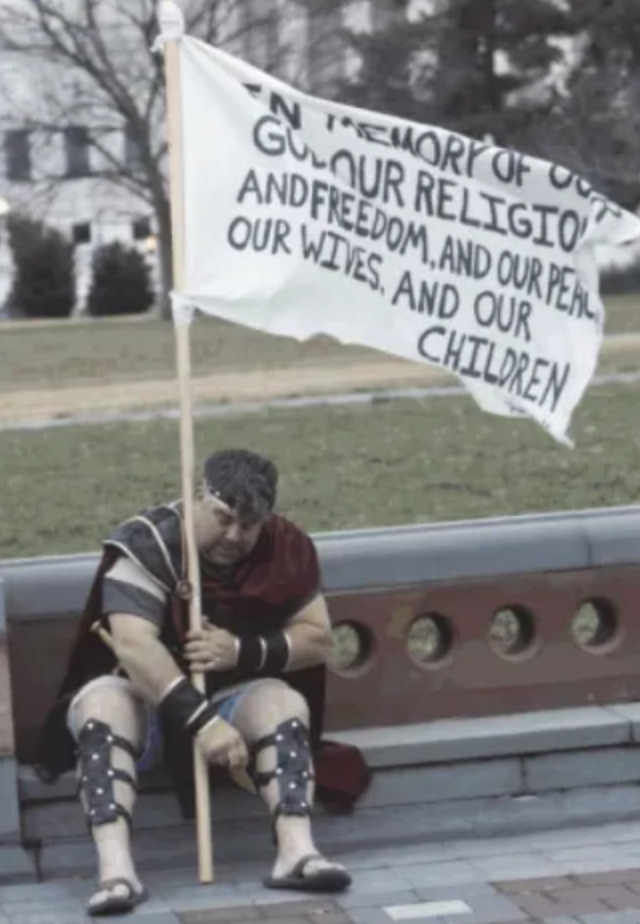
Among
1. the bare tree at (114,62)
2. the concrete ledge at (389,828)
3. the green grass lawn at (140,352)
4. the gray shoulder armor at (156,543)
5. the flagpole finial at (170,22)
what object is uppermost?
the bare tree at (114,62)

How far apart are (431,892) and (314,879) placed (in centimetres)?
33

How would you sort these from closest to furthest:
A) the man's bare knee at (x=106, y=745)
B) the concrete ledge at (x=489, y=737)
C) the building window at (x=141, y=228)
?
the man's bare knee at (x=106, y=745) → the concrete ledge at (x=489, y=737) → the building window at (x=141, y=228)

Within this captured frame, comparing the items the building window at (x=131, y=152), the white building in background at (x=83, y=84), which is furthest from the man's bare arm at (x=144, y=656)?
the building window at (x=131, y=152)

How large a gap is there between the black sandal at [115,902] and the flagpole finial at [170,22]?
215 centimetres

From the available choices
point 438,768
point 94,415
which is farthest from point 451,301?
point 94,415

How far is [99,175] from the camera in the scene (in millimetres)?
48812

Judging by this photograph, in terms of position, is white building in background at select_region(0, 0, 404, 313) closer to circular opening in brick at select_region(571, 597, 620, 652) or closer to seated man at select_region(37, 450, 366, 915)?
circular opening in brick at select_region(571, 597, 620, 652)

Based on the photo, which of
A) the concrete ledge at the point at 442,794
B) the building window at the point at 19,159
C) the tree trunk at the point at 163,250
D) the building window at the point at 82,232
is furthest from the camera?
the building window at the point at 82,232

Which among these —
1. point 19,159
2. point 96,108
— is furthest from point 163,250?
point 19,159

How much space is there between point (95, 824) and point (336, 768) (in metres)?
0.78

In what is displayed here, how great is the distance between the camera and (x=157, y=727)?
613 centimetres

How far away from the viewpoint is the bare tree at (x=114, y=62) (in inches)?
1783

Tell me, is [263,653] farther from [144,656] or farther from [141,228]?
[141,228]

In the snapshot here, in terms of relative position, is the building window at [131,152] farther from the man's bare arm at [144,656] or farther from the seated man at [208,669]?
the man's bare arm at [144,656]
